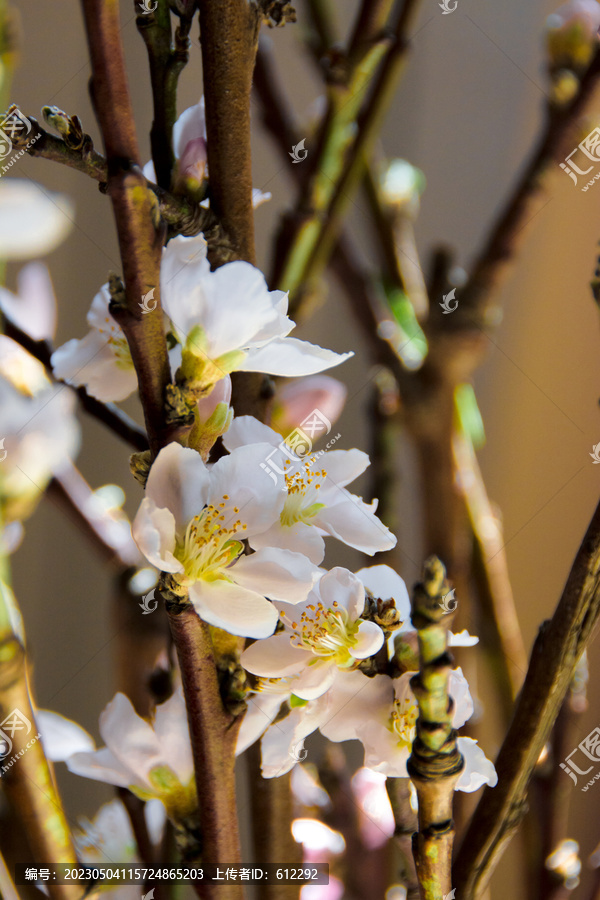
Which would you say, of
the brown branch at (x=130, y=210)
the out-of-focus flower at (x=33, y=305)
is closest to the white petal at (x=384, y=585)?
the brown branch at (x=130, y=210)

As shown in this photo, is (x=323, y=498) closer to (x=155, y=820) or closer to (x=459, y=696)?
(x=459, y=696)

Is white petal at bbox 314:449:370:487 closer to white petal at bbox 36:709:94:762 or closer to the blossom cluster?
the blossom cluster

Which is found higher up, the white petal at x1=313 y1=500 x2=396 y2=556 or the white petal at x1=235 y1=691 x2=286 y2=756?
the white petal at x1=313 y1=500 x2=396 y2=556

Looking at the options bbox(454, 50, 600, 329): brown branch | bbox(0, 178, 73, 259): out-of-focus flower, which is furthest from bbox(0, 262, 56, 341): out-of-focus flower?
bbox(454, 50, 600, 329): brown branch

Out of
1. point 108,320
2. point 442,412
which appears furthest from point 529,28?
point 108,320

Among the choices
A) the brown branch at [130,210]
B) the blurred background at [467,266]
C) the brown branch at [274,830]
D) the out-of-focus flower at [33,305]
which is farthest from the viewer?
the blurred background at [467,266]

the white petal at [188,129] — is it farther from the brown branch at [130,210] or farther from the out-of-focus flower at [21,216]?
the out-of-focus flower at [21,216]

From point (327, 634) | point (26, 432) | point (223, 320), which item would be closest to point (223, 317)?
point (223, 320)
